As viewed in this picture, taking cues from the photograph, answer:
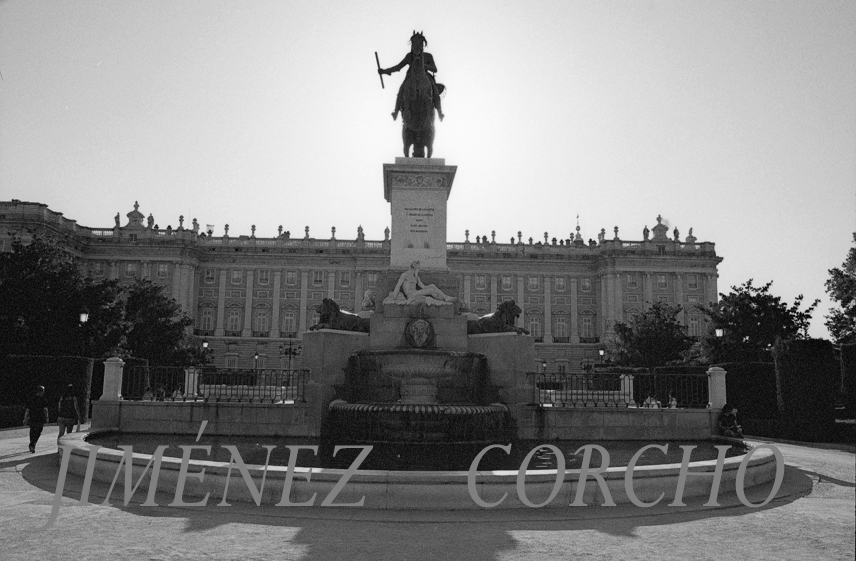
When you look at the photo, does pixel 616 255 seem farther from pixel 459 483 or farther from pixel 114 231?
pixel 459 483

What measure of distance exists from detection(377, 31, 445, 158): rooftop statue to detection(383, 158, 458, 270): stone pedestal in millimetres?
728

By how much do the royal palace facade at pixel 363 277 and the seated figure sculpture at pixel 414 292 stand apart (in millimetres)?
78022

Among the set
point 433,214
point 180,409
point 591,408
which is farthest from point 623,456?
point 180,409

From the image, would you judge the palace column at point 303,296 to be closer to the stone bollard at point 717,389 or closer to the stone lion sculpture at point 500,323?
the stone lion sculpture at point 500,323

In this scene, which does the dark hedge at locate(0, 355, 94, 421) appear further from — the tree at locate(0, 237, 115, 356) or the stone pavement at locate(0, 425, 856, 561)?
the stone pavement at locate(0, 425, 856, 561)

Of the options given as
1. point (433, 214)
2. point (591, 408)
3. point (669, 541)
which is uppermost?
point (433, 214)

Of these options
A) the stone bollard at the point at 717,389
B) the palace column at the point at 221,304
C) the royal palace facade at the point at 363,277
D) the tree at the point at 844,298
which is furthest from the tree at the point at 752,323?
the palace column at the point at 221,304

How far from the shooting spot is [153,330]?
1901 inches

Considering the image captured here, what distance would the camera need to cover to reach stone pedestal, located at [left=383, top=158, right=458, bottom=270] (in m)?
16.3

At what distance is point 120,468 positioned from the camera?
9.11 m

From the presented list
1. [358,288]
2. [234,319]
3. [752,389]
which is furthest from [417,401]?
[234,319]

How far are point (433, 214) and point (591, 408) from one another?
534 centimetres

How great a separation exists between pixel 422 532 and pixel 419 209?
10119 millimetres

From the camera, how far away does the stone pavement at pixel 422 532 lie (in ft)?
20.7
